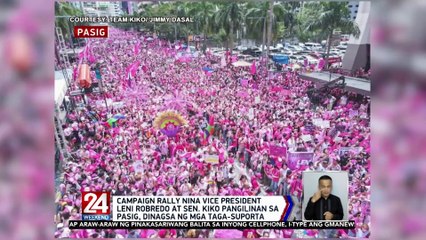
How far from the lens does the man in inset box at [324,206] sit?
261cm

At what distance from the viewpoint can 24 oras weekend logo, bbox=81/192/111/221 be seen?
259 cm

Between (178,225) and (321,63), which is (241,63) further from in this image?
(178,225)

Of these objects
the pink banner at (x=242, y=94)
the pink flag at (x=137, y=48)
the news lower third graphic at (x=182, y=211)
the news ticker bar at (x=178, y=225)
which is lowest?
the news ticker bar at (x=178, y=225)

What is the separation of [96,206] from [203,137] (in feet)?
2.65

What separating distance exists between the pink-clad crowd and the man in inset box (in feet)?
0.27

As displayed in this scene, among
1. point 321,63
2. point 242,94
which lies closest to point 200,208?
point 242,94

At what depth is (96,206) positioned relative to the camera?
2.60m

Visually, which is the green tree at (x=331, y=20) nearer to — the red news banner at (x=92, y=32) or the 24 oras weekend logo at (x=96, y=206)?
the red news banner at (x=92, y=32)

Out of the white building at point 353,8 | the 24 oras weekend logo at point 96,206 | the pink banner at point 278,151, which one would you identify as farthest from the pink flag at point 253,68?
the 24 oras weekend logo at point 96,206

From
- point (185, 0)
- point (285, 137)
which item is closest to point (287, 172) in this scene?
point (285, 137)

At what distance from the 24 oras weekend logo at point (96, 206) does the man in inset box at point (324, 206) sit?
1.27 meters

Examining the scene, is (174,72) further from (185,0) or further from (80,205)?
(80,205)

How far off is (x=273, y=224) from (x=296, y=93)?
847mm

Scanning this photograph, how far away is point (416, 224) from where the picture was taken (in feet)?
8.23
